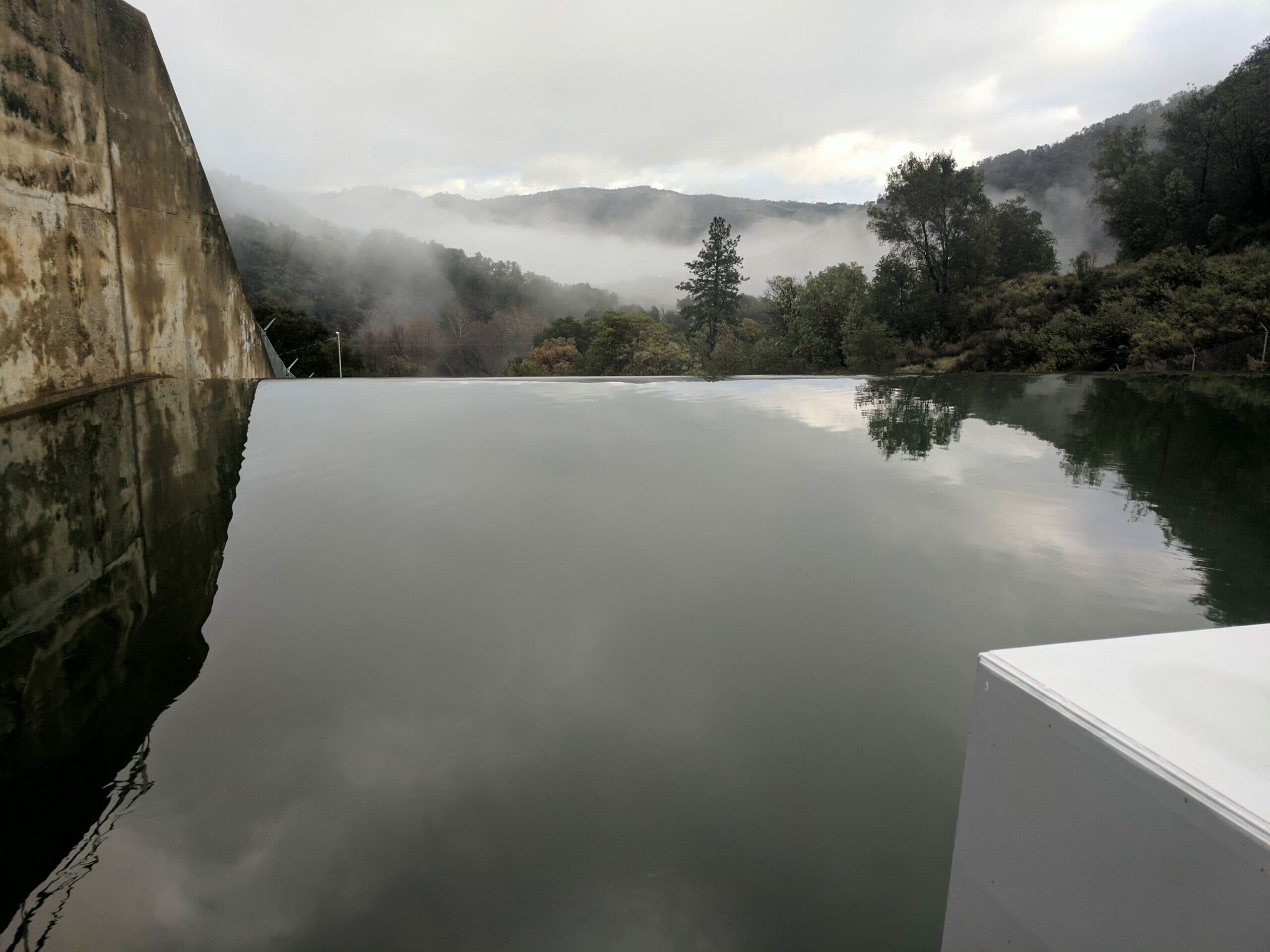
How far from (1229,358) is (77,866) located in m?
13.7

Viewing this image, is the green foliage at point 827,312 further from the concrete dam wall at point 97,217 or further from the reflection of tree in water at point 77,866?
the reflection of tree in water at point 77,866

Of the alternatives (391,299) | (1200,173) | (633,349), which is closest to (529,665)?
(1200,173)

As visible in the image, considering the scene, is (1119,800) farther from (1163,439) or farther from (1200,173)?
(1200,173)

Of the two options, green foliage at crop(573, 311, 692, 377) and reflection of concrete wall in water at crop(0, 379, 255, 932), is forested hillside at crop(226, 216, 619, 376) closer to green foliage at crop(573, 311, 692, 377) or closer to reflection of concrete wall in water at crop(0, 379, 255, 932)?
green foliage at crop(573, 311, 692, 377)

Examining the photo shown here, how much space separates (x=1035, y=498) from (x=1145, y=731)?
2288mm

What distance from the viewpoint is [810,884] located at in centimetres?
95

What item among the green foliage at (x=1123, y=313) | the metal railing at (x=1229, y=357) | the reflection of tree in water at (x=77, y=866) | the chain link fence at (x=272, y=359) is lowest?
the reflection of tree in water at (x=77, y=866)

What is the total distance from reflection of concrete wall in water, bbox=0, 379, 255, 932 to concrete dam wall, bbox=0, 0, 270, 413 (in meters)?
0.24

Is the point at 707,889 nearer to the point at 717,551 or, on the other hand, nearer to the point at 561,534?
the point at 717,551

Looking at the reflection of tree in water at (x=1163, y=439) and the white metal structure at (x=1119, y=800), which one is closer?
the white metal structure at (x=1119, y=800)

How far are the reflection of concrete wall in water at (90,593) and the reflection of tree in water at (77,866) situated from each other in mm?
16

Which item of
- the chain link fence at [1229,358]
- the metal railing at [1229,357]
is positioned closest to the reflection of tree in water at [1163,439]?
the metal railing at [1229,357]

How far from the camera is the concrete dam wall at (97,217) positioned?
276 cm

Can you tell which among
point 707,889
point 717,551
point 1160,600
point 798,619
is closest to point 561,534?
point 717,551
